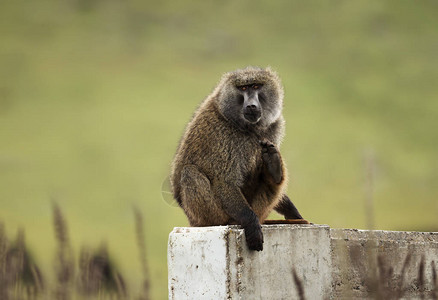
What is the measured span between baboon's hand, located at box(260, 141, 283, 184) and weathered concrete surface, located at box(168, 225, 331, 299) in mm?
488

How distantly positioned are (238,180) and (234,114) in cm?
62

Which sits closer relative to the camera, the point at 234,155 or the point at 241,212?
the point at 241,212

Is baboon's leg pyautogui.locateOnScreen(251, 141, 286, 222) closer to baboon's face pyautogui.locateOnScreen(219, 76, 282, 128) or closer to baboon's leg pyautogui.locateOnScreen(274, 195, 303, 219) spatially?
baboon's face pyautogui.locateOnScreen(219, 76, 282, 128)

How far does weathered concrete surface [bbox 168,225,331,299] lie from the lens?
4.63 meters

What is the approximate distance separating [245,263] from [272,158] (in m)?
1.00

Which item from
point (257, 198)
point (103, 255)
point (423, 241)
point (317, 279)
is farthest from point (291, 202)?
point (103, 255)

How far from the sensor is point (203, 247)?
15.8ft

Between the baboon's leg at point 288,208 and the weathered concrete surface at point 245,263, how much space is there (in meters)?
0.84

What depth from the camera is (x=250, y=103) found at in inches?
213

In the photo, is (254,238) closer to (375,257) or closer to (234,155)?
(234,155)

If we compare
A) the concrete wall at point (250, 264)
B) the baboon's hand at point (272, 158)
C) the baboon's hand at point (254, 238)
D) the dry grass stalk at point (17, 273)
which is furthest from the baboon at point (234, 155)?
the dry grass stalk at point (17, 273)

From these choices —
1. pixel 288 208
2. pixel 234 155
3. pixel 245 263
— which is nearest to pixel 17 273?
pixel 245 263

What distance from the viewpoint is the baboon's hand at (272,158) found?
520 cm

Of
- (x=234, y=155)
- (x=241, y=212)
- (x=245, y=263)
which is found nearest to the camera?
(x=245, y=263)
